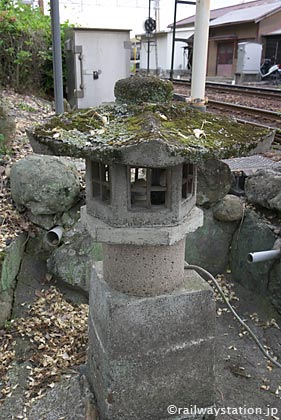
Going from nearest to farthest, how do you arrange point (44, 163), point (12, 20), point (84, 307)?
1. point (84, 307)
2. point (44, 163)
3. point (12, 20)

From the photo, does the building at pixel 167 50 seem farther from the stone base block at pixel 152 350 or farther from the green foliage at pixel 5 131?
the stone base block at pixel 152 350

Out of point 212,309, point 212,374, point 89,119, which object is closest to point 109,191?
point 89,119

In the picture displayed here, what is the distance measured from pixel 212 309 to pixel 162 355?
0.52 m

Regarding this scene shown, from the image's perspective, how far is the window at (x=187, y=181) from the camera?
8.89 ft

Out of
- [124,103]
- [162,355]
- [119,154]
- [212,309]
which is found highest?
[124,103]

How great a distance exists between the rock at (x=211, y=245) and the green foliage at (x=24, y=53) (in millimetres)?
6464

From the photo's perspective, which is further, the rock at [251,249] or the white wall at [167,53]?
the white wall at [167,53]

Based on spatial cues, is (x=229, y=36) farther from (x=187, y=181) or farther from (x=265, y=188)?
(x=187, y=181)

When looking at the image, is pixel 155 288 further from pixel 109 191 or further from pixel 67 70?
pixel 67 70

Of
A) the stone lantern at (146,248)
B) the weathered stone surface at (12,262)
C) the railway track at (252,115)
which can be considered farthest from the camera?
the railway track at (252,115)

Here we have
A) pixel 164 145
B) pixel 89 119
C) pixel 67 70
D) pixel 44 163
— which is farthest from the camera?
pixel 67 70

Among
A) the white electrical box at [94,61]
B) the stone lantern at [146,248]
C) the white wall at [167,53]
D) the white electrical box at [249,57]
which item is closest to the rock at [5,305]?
the stone lantern at [146,248]

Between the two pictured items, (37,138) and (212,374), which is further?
(212,374)

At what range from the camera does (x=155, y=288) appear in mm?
2951
